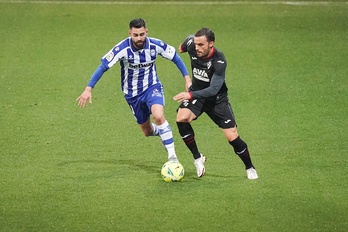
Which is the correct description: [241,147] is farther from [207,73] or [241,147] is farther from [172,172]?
[207,73]

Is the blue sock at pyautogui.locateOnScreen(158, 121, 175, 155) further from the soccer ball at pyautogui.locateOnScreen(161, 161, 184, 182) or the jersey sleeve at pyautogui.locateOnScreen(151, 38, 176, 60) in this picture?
the jersey sleeve at pyautogui.locateOnScreen(151, 38, 176, 60)

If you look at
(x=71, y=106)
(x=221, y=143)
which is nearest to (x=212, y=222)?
(x=221, y=143)

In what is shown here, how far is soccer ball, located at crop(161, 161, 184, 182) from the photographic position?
8.52m

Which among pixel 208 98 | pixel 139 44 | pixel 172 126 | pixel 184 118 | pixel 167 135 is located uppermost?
pixel 139 44

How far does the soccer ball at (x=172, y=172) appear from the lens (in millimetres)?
8516

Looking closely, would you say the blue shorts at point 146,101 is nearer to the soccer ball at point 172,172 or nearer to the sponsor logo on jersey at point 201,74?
the sponsor logo on jersey at point 201,74

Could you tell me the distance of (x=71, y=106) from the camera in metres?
11.8

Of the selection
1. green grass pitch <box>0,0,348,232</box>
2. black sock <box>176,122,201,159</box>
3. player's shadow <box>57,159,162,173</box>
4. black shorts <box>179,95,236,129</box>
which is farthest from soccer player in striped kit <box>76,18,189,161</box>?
green grass pitch <box>0,0,348,232</box>

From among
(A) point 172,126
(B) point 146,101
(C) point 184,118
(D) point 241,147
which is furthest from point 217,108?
(A) point 172,126

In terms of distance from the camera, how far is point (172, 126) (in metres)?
10.9

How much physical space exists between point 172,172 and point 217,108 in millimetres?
1128

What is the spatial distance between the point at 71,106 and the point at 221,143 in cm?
339

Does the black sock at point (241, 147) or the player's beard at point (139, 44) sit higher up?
the player's beard at point (139, 44)

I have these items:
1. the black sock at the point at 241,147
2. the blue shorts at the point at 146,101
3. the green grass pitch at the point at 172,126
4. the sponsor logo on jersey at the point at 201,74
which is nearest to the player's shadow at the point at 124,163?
the green grass pitch at the point at 172,126
